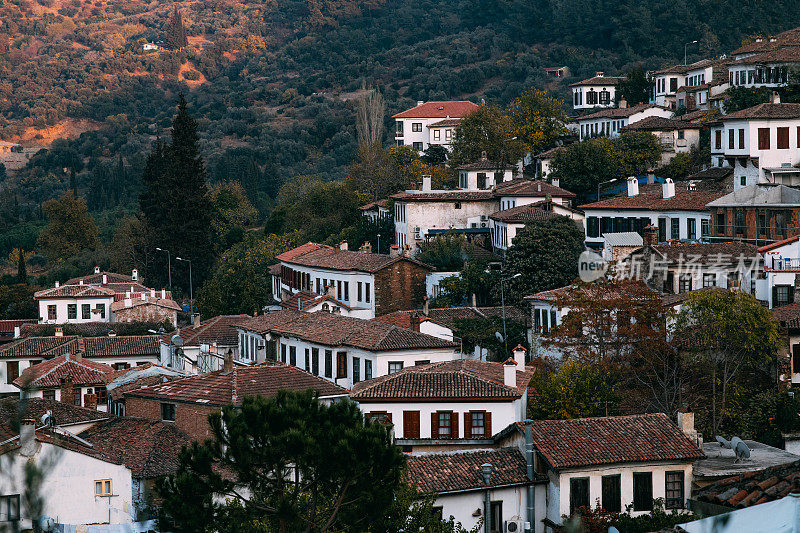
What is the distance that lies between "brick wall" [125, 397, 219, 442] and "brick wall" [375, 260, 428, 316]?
1541 centimetres

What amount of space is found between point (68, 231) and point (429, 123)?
1114 inches

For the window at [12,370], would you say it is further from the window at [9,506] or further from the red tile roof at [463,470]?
the window at [9,506]

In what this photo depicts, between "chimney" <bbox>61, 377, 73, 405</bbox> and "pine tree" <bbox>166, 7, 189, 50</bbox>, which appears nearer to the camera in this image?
"chimney" <bbox>61, 377, 73, 405</bbox>

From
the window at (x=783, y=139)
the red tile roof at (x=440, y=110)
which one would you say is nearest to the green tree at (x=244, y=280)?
the red tile roof at (x=440, y=110)

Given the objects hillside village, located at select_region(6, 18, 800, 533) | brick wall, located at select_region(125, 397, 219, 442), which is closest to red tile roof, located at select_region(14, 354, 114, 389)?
hillside village, located at select_region(6, 18, 800, 533)

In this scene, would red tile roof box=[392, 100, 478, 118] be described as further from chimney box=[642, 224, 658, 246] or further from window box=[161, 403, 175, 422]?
window box=[161, 403, 175, 422]

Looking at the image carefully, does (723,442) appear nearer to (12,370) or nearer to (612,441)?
(612,441)

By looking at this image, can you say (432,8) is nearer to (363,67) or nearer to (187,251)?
(363,67)

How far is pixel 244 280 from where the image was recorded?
63750 millimetres

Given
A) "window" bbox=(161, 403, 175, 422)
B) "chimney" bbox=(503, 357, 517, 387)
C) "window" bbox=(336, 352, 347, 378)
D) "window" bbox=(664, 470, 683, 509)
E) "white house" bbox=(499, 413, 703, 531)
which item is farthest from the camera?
"window" bbox=(336, 352, 347, 378)

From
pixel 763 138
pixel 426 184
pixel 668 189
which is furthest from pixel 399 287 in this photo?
pixel 763 138

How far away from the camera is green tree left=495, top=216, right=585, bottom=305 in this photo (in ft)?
152

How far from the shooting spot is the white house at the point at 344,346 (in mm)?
39156

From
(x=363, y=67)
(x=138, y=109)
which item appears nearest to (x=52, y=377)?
(x=363, y=67)
